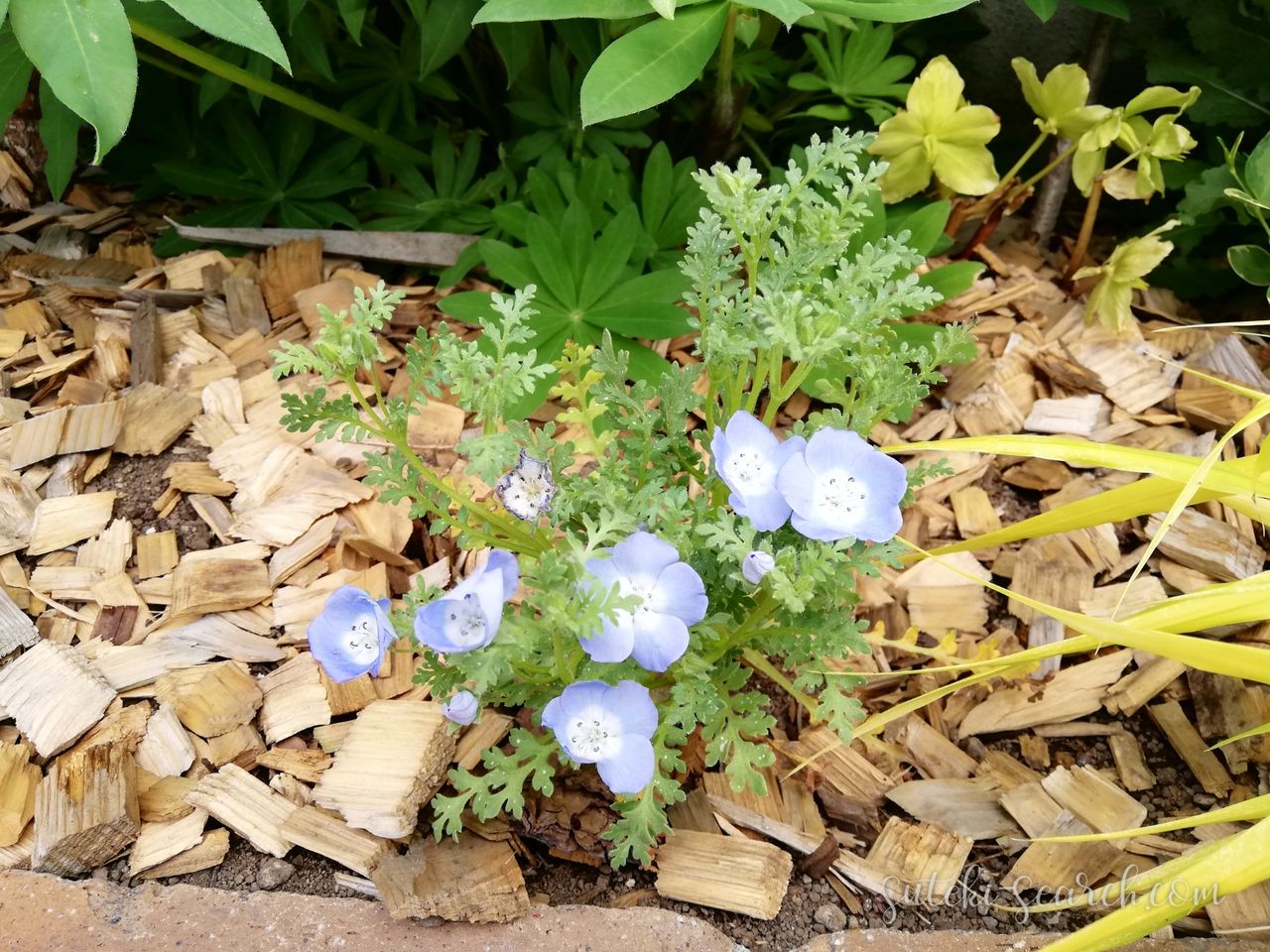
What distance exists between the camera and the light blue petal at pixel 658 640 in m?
0.97

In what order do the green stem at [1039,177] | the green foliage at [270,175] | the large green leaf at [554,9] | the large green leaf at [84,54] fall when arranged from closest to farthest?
the large green leaf at [84,54], the large green leaf at [554,9], the green stem at [1039,177], the green foliage at [270,175]

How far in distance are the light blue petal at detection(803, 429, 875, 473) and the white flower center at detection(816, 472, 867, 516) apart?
0.03 feet

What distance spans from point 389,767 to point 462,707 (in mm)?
178

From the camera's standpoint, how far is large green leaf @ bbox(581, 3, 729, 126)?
50.9 inches

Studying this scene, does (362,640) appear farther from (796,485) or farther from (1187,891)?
(1187,891)

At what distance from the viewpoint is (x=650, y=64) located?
1.35 m

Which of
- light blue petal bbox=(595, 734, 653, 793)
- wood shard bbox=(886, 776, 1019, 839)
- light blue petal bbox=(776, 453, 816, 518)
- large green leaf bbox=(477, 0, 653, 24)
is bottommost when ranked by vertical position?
wood shard bbox=(886, 776, 1019, 839)

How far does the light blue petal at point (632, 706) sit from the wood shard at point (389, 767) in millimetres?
317

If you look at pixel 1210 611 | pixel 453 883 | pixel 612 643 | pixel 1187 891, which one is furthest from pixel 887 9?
pixel 453 883

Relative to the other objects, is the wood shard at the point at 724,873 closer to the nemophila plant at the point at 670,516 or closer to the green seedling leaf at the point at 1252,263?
the nemophila plant at the point at 670,516

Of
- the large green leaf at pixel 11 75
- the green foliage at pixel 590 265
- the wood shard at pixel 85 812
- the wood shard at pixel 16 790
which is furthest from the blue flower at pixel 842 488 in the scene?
the large green leaf at pixel 11 75

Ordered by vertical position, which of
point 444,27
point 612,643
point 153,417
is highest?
point 444,27

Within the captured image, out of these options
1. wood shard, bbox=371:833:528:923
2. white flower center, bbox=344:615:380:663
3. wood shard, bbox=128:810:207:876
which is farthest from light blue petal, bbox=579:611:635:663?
wood shard, bbox=128:810:207:876

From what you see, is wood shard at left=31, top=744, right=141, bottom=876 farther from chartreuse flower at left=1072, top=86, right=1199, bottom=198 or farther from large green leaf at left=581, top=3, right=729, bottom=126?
chartreuse flower at left=1072, top=86, right=1199, bottom=198
